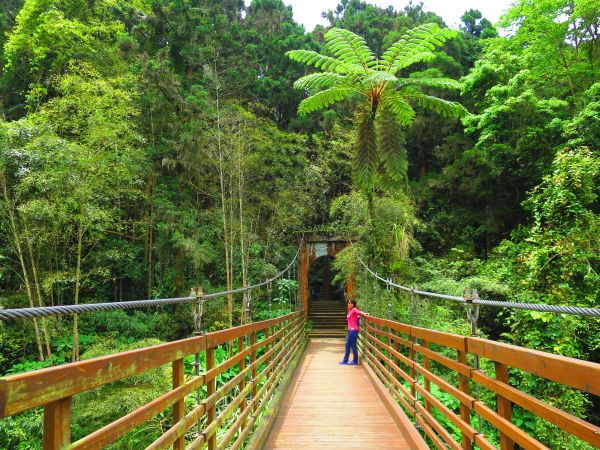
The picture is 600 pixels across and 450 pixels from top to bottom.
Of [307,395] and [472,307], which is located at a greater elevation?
[472,307]

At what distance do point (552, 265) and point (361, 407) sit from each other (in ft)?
15.4

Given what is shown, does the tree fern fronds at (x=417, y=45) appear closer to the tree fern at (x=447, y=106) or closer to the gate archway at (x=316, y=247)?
the tree fern at (x=447, y=106)

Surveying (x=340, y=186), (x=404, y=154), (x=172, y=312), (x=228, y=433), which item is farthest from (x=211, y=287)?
(x=228, y=433)

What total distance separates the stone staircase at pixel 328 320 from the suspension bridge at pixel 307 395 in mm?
8498

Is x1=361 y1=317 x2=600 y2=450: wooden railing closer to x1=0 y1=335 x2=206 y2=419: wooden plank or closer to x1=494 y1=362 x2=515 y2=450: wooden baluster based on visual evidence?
x1=494 y1=362 x2=515 y2=450: wooden baluster

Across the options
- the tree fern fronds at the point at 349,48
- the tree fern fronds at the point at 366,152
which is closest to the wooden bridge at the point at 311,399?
the tree fern fronds at the point at 366,152

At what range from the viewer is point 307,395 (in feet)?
17.2

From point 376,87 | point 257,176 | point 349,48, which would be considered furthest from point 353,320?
point 257,176

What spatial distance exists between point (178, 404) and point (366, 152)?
23.6 feet

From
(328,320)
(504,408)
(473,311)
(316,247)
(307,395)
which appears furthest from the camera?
(328,320)

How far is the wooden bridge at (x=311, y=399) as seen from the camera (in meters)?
1.10

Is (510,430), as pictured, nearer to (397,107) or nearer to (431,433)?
(431,433)

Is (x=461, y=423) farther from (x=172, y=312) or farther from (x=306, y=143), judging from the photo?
(x=306, y=143)

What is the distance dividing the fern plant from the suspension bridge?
4179mm
